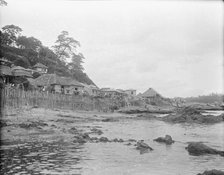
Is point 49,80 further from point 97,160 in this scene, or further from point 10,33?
point 97,160

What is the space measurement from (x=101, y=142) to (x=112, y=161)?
6.32 m

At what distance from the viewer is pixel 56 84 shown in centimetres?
6150

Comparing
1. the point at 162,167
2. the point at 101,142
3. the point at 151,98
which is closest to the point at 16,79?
the point at 101,142

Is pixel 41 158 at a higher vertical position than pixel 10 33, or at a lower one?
lower

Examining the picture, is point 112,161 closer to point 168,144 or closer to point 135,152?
point 135,152

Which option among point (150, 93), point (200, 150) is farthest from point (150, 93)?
point (200, 150)

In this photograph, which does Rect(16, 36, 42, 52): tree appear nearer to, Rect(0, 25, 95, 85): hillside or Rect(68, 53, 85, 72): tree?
Rect(0, 25, 95, 85): hillside

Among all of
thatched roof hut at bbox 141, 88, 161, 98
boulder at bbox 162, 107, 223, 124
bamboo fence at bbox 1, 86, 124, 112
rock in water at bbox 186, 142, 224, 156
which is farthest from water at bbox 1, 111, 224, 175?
thatched roof hut at bbox 141, 88, 161, 98

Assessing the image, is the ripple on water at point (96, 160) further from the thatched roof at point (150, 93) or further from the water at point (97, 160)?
the thatched roof at point (150, 93)

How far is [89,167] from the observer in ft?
42.7

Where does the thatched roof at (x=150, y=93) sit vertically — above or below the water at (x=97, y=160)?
above

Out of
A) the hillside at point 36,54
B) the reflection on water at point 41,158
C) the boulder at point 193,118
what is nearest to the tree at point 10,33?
the hillside at point 36,54

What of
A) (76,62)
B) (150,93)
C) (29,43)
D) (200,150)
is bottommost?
(200,150)

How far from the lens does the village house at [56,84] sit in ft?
196
